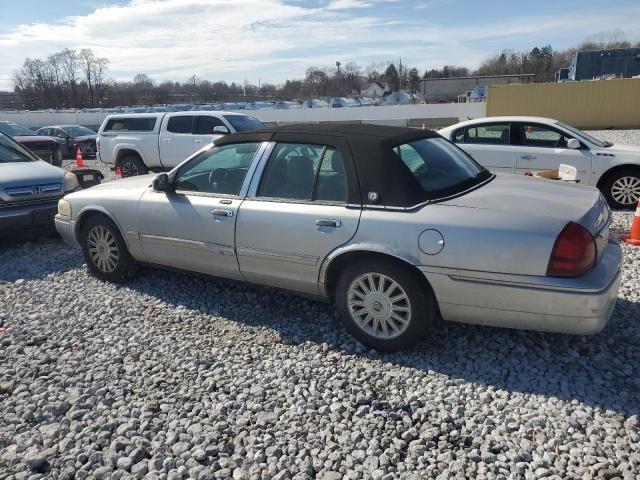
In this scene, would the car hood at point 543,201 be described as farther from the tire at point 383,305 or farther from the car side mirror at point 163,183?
the car side mirror at point 163,183

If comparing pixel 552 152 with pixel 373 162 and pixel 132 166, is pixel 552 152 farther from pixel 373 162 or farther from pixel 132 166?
pixel 132 166

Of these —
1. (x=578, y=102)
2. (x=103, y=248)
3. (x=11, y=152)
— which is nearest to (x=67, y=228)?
(x=103, y=248)

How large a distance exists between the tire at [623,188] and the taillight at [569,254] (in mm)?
5306

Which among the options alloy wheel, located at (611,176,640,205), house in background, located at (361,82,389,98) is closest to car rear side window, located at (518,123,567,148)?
alloy wheel, located at (611,176,640,205)

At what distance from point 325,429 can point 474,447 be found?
810 millimetres

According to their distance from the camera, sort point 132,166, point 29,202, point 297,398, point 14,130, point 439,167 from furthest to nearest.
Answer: point 14,130
point 132,166
point 29,202
point 439,167
point 297,398

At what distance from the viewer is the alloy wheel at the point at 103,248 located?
5238 mm

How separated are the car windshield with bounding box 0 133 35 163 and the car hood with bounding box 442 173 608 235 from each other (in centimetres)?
671

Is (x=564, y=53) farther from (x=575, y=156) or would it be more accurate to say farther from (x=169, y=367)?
(x=169, y=367)

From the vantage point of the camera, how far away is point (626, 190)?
7719mm

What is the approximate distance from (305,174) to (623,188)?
5940mm

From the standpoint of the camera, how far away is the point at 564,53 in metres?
103

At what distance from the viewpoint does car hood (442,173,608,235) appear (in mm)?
3332

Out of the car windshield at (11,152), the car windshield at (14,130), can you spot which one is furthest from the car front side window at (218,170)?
the car windshield at (14,130)
